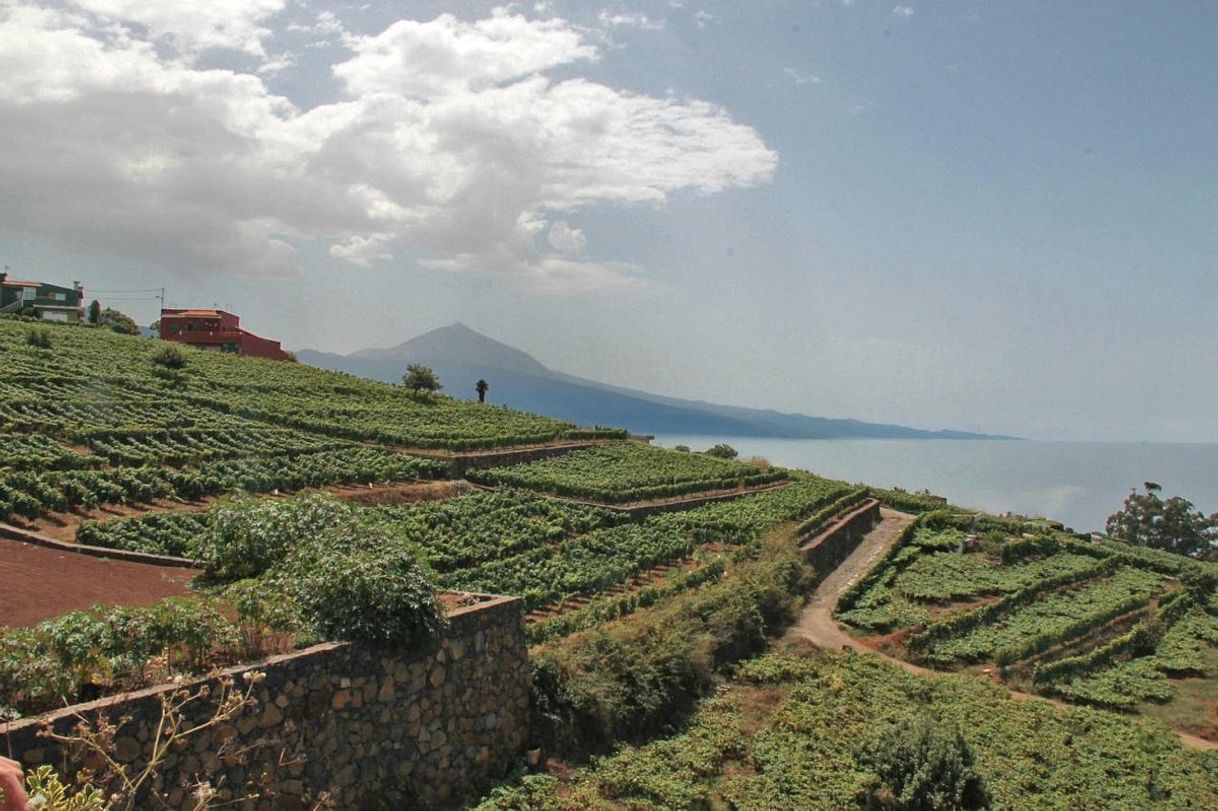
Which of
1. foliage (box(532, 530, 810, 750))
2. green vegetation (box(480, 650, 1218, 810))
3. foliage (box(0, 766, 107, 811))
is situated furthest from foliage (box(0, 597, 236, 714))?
foliage (box(532, 530, 810, 750))

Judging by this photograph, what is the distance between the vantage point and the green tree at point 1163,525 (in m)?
66.4

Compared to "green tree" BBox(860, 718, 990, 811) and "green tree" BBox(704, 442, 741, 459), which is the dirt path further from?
"green tree" BBox(704, 442, 741, 459)

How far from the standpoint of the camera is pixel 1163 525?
223 feet

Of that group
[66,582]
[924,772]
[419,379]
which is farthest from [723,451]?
[66,582]

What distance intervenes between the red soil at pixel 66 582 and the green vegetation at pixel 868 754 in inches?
322

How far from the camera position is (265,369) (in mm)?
61562

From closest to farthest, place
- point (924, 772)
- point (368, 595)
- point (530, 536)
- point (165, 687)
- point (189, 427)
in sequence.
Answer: point (165, 687), point (368, 595), point (924, 772), point (530, 536), point (189, 427)

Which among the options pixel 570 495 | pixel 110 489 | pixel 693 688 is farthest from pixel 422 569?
pixel 570 495

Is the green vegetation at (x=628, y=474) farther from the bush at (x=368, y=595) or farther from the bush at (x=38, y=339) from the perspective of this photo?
the bush at (x=38, y=339)

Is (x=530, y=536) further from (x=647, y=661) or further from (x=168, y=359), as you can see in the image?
(x=168, y=359)

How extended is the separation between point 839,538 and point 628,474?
11070 mm

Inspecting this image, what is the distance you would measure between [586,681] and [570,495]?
22.7 m

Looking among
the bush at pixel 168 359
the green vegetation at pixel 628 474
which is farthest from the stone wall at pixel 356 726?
the bush at pixel 168 359

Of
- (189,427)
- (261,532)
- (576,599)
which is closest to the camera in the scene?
(261,532)
